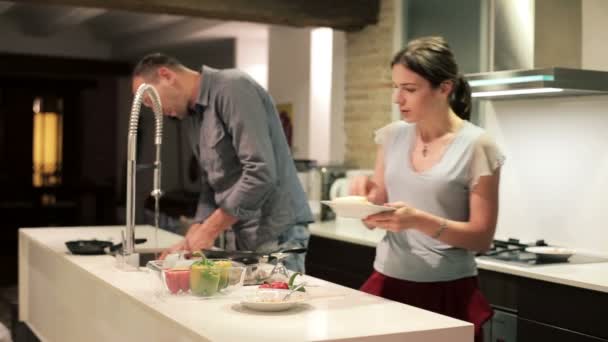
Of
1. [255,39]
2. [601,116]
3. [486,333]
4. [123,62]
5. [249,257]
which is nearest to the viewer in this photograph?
[249,257]

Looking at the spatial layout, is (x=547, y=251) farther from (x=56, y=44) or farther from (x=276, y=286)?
(x=56, y=44)

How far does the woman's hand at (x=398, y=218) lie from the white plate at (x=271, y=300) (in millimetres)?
374

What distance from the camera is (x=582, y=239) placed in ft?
12.0

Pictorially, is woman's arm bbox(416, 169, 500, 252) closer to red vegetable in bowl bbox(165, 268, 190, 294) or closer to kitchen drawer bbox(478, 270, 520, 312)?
red vegetable in bowl bbox(165, 268, 190, 294)

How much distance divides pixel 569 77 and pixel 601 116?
0.40 m

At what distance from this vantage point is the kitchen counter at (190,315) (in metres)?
1.72

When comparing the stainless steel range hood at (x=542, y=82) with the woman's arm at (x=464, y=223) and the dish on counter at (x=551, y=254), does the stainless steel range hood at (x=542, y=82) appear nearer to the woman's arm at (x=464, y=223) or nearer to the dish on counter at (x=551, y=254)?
the dish on counter at (x=551, y=254)

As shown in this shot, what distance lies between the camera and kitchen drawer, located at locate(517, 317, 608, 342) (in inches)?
112

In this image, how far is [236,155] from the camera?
9.43ft

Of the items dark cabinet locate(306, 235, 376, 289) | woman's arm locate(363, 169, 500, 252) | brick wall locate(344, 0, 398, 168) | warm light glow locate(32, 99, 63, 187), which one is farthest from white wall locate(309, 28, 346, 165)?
warm light glow locate(32, 99, 63, 187)

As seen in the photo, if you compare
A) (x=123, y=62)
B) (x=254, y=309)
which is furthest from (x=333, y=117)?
(x=123, y=62)

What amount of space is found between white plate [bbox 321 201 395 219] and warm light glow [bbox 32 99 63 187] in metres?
9.67

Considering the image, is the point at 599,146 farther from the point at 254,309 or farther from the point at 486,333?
the point at 254,309

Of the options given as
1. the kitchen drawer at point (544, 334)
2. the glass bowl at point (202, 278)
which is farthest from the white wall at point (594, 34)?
the glass bowl at point (202, 278)
